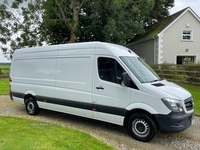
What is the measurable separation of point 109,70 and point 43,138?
241 cm

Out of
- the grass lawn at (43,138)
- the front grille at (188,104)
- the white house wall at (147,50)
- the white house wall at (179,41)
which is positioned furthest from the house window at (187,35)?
the grass lawn at (43,138)

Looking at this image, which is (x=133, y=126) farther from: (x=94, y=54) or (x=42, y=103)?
(x=42, y=103)

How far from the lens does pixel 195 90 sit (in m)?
11.5

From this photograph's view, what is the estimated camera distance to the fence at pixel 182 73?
1241 centimetres

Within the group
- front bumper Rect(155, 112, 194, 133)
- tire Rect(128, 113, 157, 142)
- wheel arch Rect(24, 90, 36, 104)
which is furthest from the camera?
wheel arch Rect(24, 90, 36, 104)

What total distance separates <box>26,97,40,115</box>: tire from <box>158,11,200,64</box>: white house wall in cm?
1610

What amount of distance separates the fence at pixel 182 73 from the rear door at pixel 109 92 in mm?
9112

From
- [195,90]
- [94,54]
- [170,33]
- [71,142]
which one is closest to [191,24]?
[170,33]

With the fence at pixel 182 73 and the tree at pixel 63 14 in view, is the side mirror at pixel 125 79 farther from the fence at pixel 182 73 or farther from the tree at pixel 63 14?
the tree at pixel 63 14

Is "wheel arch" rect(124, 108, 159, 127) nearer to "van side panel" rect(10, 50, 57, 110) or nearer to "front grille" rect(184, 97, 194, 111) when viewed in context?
"front grille" rect(184, 97, 194, 111)

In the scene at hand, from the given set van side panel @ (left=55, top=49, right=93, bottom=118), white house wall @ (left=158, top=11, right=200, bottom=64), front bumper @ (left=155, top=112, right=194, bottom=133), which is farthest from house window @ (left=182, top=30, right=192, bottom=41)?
front bumper @ (left=155, top=112, right=194, bottom=133)

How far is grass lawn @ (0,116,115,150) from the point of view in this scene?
4.18 meters

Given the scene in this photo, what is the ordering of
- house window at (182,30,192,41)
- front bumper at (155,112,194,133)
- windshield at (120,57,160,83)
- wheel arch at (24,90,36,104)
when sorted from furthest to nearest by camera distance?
house window at (182,30,192,41) < wheel arch at (24,90,36,104) < windshield at (120,57,160,83) < front bumper at (155,112,194,133)

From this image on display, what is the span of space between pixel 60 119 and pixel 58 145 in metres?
2.51
